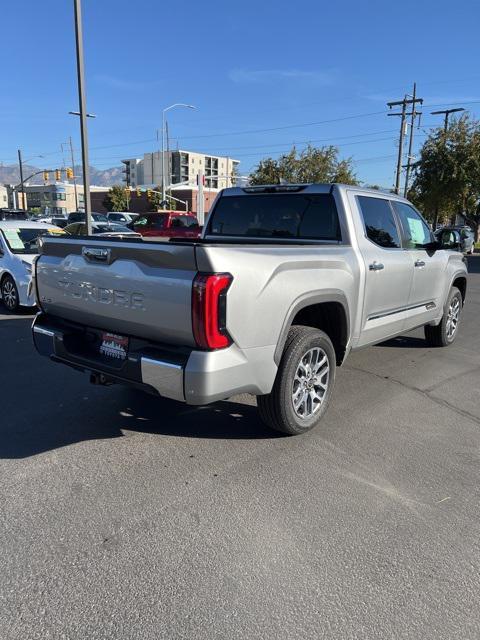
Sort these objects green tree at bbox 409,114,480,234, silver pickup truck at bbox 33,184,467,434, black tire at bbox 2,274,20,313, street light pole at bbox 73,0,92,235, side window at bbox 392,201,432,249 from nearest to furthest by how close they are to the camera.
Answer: silver pickup truck at bbox 33,184,467,434 → side window at bbox 392,201,432,249 → black tire at bbox 2,274,20,313 → street light pole at bbox 73,0,92,235 → green tree at bbox 409,114,480,234

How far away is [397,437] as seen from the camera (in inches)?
160

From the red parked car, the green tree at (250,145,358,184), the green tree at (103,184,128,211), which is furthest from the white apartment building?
the red parked car

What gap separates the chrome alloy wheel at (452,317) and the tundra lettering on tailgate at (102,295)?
4980 millimetres

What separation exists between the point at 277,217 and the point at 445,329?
3217mm

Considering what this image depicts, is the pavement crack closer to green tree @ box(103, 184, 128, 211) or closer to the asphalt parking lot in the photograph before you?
the asphalt parking lot

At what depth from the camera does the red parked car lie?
24031mm

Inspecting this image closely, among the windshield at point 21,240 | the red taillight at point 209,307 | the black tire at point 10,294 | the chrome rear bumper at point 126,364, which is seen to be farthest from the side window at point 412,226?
the black tire at point 10,294

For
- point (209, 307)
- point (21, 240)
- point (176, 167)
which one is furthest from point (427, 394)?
point (176, 167)

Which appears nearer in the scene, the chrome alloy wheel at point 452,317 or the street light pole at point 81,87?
the chrome alloy wheel at point 452,317

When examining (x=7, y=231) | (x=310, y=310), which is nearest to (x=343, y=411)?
(x=310, y=310)

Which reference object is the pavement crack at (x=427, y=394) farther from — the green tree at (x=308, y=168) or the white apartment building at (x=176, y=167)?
the white apartment building at (x=176, y=167)

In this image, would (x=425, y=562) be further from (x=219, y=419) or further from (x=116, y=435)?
(x=116, y=435)

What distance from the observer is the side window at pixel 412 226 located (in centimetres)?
548

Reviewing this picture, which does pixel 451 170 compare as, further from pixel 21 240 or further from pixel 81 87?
pixel 21 240
